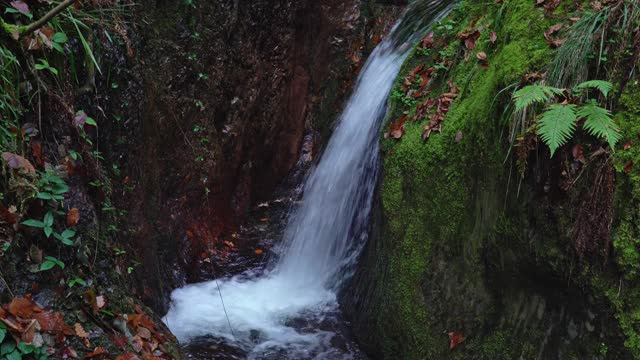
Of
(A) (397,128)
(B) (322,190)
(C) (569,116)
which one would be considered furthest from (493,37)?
(B) (322,190)

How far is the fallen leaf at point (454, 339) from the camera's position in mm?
3480

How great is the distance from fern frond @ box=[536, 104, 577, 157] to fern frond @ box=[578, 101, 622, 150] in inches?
2.4

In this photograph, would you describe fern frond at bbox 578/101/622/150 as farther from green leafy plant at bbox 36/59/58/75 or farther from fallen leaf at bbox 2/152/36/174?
green leafy plant at bbox 36/59/58/75

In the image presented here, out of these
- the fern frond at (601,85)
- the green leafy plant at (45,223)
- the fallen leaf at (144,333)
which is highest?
the fern frond at (601,85)

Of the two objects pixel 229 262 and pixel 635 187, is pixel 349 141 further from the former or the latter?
pixel 635 187

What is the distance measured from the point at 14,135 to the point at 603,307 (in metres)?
3.39

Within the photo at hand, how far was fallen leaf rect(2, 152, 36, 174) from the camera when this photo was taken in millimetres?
2701

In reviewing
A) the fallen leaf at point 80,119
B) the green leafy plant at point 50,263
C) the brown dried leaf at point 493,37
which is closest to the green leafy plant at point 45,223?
the green leafy plant at point 50,263

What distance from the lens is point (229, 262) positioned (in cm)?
610

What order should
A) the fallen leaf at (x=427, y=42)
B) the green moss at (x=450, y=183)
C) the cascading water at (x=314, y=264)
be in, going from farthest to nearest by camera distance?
the fallen leaf at (x=427, y=42), the cascading water at (x=314, y=264), the green moss at (x=450, y=183)

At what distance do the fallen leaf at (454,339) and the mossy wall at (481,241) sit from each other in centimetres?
3

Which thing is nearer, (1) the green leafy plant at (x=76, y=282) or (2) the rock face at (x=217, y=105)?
(1) the green leafy plant at (x=76, y=282)

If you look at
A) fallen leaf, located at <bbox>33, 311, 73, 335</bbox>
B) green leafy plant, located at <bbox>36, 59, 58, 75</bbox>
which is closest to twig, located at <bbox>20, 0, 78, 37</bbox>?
green leafy plant, located at <bbox>36, 59, 58, 75</bbox>

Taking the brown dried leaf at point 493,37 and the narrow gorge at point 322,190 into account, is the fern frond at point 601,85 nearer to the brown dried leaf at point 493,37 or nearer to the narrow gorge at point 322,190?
the narrow gorge at point 322,190
